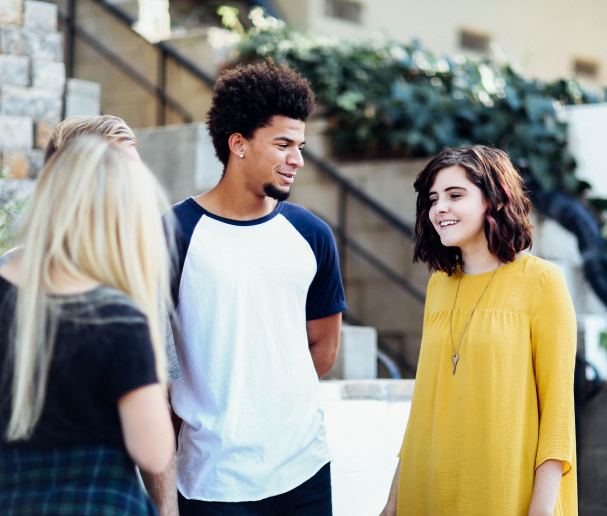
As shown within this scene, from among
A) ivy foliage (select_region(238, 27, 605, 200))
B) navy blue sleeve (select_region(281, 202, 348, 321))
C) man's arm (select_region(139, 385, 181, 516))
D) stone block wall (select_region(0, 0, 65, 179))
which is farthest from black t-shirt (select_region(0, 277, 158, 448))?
ivy foliage (select_region(238, 27, 605, 200))

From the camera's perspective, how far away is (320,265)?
231 centimetres

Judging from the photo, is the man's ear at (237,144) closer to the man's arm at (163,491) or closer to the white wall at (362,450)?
the man's arm at (163,491)

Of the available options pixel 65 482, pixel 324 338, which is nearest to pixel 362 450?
pixel 324 338

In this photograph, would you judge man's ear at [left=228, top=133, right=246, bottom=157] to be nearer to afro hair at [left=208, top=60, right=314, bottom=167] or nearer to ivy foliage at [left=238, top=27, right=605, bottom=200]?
afro hair at [left=208, top=60, right=314, bottom=167]

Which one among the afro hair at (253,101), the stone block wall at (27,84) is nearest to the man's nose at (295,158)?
the afro hair at (253,101)

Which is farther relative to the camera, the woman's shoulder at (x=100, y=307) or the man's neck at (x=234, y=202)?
the man's neck at (x=234, y=202)

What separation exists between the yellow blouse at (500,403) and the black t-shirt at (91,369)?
3.46 ft

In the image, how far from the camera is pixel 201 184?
4684 mm

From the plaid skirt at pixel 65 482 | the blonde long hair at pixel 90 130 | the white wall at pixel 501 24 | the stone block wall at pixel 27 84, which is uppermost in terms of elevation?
the white wall at pixel 501 24

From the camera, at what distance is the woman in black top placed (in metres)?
1.33

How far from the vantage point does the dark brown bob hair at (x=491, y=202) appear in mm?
2162

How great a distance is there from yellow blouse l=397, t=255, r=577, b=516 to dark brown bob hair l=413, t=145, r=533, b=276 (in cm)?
8

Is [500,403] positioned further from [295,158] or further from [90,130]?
[90,130]

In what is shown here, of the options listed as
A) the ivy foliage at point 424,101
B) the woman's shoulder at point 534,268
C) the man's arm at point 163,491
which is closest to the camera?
the man's arm at point 163,491
